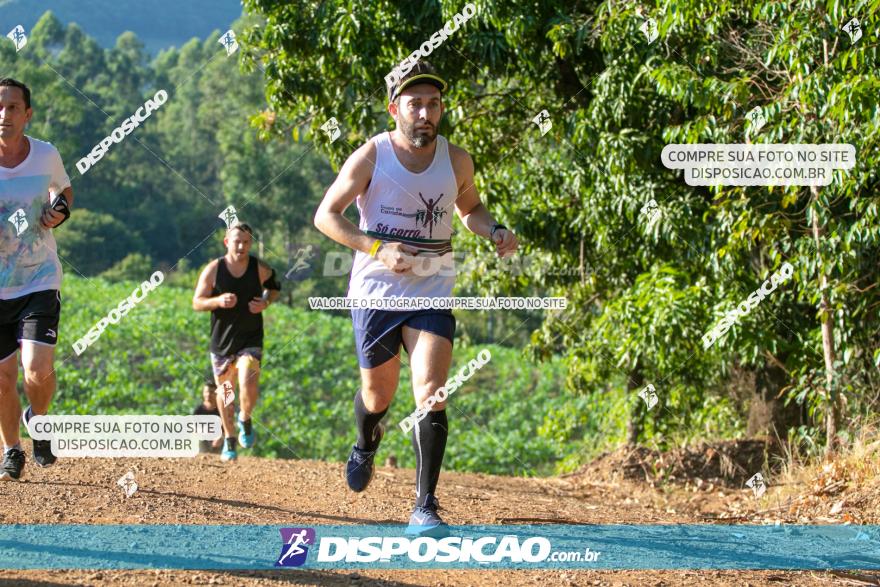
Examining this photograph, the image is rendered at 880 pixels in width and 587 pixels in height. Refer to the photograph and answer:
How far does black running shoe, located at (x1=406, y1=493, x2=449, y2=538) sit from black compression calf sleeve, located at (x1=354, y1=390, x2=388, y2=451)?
741 mm

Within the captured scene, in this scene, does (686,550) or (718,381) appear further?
(718,381)

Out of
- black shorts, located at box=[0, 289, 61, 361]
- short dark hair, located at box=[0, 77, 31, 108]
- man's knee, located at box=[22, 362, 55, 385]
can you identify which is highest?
short dark hair, located at box=[0, 77, 31, 108]

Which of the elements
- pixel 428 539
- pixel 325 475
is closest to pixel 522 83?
pixel 325 475

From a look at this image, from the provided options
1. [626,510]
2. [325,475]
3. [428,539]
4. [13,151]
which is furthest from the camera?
[325,475]

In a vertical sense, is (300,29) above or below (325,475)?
above

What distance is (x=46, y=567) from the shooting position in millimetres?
4391

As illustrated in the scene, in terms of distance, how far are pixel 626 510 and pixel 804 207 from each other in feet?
11.0

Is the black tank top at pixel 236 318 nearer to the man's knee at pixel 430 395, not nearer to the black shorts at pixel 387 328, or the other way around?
the black shorts at pixel 387 328

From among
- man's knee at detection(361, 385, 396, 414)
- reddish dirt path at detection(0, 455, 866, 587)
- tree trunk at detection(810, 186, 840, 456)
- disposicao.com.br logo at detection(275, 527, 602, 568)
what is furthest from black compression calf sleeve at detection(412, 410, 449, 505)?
tree trunk at detection(810, 186, 840, 456)

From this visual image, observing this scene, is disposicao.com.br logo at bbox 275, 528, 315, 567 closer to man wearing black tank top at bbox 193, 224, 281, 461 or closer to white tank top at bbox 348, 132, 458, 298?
white tank top at bbox 348, 132, 458, 298

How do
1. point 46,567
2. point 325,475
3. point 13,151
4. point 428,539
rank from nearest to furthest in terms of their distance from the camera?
point 46,567 < point 428,539 < point 13,151 < point 325,475

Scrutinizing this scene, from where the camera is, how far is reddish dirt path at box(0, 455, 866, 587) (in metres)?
4.56

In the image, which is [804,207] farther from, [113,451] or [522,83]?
[113,451]

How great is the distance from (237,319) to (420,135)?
4.15 metres
